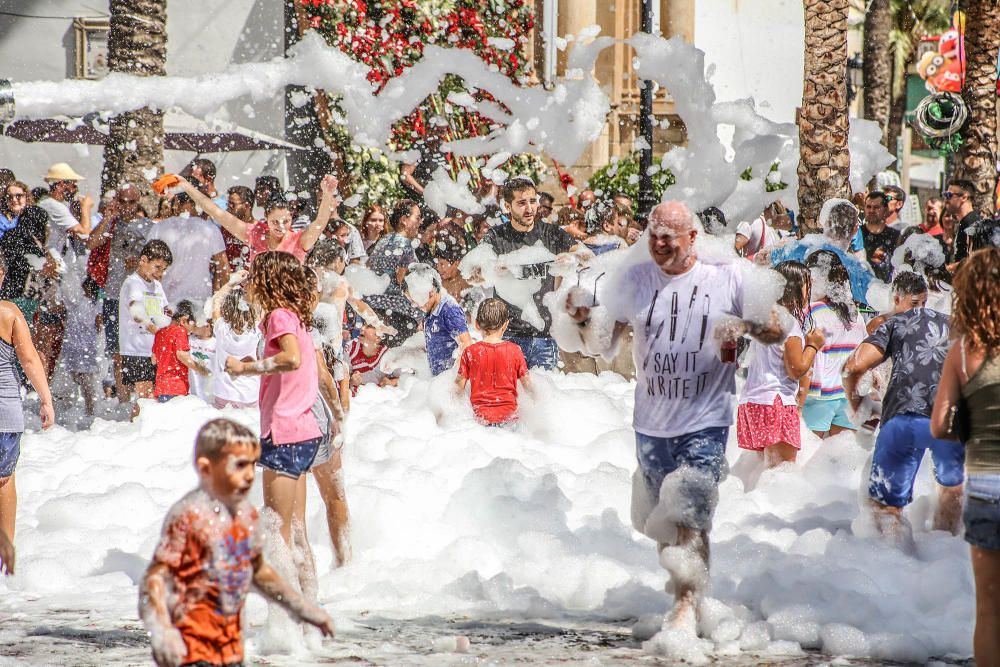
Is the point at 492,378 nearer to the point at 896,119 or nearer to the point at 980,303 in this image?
the point at 980,303

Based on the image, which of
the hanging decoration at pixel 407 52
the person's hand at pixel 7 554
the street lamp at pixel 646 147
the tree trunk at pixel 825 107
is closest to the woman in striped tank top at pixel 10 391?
the person's hand at pixel 7 554

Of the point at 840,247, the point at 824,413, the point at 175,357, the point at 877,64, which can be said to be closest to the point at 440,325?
the point at 175,357

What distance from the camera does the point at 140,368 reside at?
1172 cm

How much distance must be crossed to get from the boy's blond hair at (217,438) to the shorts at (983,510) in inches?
95.5

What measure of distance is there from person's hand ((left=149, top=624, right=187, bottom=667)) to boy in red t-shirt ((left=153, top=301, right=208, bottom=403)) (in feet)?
24.8

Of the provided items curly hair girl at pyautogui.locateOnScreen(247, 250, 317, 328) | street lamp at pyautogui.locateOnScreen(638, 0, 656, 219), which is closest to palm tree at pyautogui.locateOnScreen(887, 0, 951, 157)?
street lamp at pyautogui.locateOnScreen(638, 0, 656, 219)

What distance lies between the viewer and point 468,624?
6.20m

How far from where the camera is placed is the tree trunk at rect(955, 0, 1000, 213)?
16391 mm

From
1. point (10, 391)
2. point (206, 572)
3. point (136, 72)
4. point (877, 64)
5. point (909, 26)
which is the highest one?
point (909, 26)

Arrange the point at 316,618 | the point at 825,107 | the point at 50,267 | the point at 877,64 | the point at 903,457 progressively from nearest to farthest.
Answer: the point at 316,618 → the point at 903,457 → the point at 50,267 → the point at 825,107 → the point at 877,64

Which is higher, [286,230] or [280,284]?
[286,230]

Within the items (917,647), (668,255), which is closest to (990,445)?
(917,647)

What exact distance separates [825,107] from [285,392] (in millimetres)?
9559

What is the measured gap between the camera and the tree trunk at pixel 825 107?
14070mm
